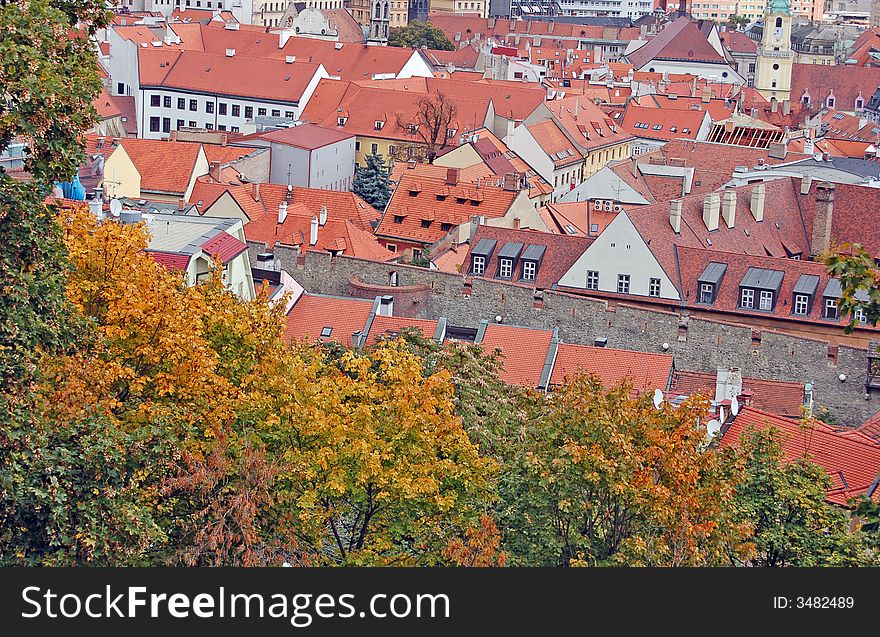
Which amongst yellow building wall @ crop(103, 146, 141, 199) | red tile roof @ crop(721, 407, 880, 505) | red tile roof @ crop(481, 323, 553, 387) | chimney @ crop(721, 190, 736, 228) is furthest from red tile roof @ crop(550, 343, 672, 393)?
yellow building wall @ crop(103, 146, 141, 199)

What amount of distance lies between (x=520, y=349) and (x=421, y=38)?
12385cm

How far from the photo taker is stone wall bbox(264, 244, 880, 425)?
46.9 metres

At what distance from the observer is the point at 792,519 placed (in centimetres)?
2505

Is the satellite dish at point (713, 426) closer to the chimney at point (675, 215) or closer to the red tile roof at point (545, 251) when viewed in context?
the red tile roof at point (545, 251)

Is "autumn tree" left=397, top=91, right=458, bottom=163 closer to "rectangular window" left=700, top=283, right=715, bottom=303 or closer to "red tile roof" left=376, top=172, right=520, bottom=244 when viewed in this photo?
"red tile roof" left=376, top=172, right=520, bottom=244

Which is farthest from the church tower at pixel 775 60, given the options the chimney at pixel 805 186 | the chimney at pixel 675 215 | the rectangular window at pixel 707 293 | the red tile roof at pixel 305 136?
the rectangular window at pixel 707 293

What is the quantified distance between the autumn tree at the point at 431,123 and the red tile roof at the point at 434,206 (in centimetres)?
2635

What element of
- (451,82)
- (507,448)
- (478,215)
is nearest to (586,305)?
(478,215)

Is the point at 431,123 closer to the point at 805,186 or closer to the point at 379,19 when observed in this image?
the point at 805,186

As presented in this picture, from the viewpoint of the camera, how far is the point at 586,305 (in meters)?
50.3

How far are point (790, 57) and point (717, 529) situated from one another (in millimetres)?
132280

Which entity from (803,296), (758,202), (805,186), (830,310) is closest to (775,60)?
(805,186)

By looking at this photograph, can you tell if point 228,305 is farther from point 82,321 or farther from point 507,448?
point 82,321

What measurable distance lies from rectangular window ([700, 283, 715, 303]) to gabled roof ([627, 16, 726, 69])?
363 feet
